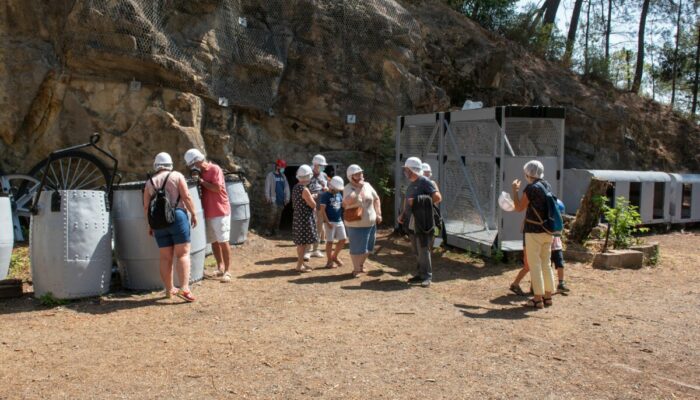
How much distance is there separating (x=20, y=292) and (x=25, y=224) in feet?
14.3

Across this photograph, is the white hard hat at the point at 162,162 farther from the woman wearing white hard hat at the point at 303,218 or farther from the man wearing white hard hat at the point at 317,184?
the man wearing white hard hat at the point at 317,184

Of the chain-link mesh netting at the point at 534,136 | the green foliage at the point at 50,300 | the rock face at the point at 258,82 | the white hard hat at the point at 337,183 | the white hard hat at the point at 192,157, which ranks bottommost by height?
the green foliage at the point at 50,300

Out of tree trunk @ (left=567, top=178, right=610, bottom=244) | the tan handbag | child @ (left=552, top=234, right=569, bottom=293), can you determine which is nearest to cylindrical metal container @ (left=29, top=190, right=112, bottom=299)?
the tan handbag

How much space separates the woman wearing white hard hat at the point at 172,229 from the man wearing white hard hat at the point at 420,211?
2.66 meters

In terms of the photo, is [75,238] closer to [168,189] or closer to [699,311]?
[168,189]

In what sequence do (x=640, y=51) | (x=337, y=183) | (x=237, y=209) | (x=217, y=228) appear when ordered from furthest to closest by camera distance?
(x=640, y=51) → (x=237, y=209) → (x=337, y=183) → (x=217, y=228)

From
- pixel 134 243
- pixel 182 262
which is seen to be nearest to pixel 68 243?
pixel 134 243

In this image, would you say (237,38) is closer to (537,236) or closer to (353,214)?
(353,214)

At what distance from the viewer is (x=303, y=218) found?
8.44m

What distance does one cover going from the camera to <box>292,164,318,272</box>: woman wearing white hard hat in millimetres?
8391

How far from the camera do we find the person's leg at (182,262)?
651 centimetres

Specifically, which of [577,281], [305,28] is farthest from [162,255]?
[305,28]

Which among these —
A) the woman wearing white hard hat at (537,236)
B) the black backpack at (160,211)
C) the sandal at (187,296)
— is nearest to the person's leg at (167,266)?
the sandal at (187,296)

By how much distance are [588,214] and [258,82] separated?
6991mm
